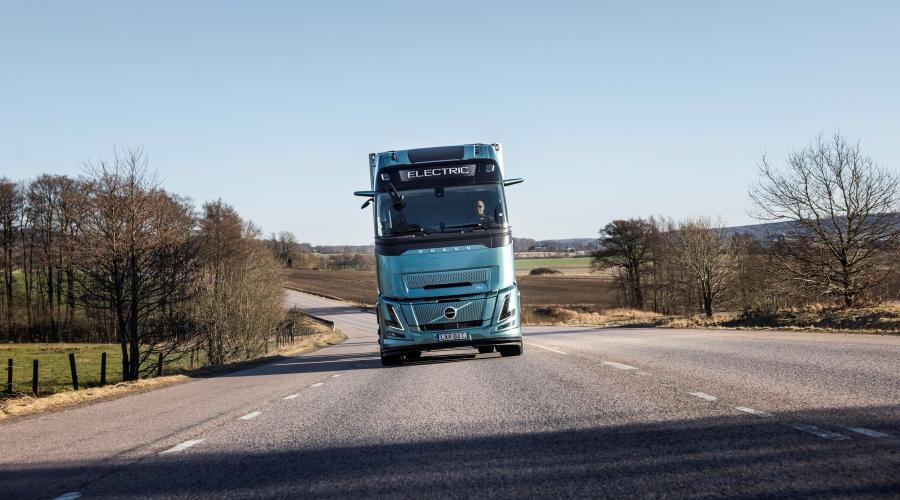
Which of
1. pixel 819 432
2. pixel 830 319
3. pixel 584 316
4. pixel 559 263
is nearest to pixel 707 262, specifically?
pixel 584 316

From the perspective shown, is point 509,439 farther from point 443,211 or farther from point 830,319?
point 830,319

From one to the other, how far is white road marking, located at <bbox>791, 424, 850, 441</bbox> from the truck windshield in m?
8.91

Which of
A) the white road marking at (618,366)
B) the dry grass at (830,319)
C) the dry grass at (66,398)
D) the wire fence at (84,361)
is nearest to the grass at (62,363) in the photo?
the wire fence at (84,361)

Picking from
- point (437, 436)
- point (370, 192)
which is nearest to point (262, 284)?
point (370, 192)

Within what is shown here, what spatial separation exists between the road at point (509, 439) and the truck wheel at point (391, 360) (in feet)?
13.2

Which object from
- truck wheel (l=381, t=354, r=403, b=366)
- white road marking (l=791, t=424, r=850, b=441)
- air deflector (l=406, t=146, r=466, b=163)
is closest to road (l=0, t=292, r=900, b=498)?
white road marking (l=791, t=424, r=850, b=441)

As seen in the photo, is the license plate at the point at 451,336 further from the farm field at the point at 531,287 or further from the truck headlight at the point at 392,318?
the farm field at the point at 531,287

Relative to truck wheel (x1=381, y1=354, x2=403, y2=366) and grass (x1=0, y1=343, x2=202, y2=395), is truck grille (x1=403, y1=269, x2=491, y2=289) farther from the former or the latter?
grass (x1=0, y1=343, x2=202, y2=395)

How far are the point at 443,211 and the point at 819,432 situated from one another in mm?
9528

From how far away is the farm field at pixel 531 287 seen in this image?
76.9m

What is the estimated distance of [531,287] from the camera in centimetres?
9225

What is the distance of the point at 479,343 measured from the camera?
14328 mm

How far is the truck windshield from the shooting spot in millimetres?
14141

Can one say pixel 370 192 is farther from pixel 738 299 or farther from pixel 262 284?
pixel 738 299
